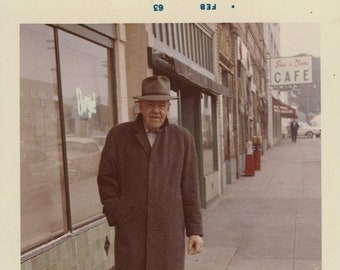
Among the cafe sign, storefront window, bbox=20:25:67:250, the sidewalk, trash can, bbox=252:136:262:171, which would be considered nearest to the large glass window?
storefront window, bbox=20:25:67:250

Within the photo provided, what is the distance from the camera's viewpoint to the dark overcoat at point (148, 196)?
3221mm

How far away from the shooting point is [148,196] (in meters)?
3.20

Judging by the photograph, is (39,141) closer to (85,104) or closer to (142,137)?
(85,104)

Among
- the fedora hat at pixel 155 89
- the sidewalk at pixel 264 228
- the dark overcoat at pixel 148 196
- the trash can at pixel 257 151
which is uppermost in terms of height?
the fedora hat at pixel 155 89

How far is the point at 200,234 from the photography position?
11.1 feet

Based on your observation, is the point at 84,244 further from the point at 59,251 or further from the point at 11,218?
the point at 11,218

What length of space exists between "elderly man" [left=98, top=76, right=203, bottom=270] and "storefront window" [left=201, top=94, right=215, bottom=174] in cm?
622

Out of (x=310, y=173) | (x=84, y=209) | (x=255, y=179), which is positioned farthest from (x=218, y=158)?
(x=84, y=209)

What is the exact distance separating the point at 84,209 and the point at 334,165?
252 centimetres

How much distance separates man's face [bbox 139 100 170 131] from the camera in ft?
10.8

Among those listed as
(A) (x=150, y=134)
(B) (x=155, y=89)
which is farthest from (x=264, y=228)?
(B) (x=155, y=89)

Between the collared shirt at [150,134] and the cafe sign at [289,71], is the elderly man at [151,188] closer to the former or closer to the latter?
the collared shirt at [150,134]

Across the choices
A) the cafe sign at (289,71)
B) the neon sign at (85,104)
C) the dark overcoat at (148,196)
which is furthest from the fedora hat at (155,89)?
the cafe sign at (289,71)

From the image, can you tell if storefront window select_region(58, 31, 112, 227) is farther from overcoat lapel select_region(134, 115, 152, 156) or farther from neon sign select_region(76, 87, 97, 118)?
overcoat lapel select_region(134, 115, 152, 156)
